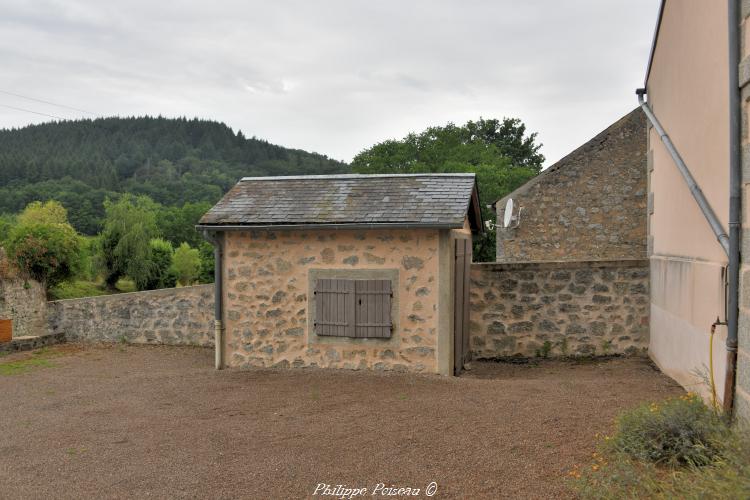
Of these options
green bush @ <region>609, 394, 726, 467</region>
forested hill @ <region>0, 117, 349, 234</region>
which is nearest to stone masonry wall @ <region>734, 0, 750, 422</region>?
green bush @ <region>609, 394, 726, 467</region>

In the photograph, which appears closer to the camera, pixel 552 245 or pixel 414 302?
pixel 414 302

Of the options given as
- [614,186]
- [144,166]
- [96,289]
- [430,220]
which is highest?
[144,166]

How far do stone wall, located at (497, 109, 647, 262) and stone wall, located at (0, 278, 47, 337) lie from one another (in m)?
10.9

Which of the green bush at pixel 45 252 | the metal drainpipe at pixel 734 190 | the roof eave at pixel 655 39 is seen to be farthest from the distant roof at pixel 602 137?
the green bush at pixel 45 252

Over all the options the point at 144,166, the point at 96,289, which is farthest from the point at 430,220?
the point at 144,166

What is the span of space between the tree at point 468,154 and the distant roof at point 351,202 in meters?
22.7

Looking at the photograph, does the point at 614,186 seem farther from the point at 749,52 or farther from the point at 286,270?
the point at 749,52

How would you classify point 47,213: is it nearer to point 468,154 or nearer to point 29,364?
point 468,154

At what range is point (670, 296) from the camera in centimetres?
811

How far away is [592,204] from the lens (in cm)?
1413

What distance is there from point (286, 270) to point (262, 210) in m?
1.05

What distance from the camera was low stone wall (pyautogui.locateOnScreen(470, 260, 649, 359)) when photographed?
10.2 metres

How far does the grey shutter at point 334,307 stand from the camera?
9.07 meters

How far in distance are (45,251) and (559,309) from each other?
1376 cm
